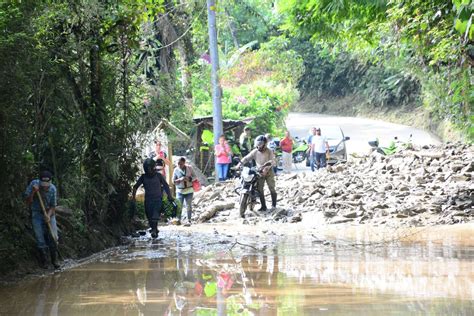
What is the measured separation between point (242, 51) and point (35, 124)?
24274 millimetres

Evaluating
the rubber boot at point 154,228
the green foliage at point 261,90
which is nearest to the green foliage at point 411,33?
the rubber boot at point 154,228

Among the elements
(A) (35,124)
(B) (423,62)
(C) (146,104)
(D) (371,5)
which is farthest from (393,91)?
A: (A) (35,124)

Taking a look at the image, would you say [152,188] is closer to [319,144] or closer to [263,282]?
[263,282]

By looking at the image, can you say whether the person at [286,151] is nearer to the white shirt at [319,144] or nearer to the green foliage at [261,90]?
the white shirt at [319,144]

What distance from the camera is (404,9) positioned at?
18203 millimetres

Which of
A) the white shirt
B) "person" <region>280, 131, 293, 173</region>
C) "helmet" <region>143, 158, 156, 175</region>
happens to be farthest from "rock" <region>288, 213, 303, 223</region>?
"person" <region>280, 131, 293, 173</region>

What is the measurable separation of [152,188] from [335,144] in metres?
20.2

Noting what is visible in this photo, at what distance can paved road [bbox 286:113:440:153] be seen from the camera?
45847mm

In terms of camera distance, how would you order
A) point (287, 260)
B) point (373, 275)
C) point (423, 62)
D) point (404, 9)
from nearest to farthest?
point (373, 275) < point (287, 260) < point (404, 9) < point (423, 62)

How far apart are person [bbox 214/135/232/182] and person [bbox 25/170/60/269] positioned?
1468cm

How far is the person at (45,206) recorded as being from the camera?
43.8ft

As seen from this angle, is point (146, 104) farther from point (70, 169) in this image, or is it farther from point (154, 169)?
point (70, 169)

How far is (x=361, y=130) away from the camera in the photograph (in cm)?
5247

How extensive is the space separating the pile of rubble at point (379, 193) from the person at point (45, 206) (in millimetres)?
8229
